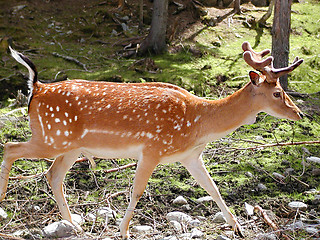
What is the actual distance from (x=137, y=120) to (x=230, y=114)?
883 mm

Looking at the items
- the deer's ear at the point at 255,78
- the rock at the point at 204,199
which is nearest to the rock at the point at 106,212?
the rock at the point at 204,199

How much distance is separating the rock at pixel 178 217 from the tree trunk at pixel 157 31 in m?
5.50

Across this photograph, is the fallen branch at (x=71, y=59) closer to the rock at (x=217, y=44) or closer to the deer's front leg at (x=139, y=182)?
the rock at (x=217, y=44)

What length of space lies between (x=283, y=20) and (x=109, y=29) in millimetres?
4662

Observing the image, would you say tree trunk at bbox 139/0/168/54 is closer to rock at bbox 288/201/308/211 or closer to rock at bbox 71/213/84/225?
rock at bbox 288/201/308/211

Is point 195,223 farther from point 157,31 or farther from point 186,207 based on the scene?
point 157,31

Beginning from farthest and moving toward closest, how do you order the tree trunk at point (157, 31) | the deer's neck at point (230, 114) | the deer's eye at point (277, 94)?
the tree trunk at point (157, 31) < the deer's neck at point (230, 114) < the deer's eye at point (277, 94)

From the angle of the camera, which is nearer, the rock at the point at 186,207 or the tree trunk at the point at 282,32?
the rock at the point at 186,207

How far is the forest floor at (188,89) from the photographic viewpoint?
5.13 m

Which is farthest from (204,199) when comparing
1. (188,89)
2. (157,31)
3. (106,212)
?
(157,31)

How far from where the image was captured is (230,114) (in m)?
4.65

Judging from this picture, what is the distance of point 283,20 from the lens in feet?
27.6

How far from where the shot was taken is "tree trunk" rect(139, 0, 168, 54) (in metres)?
9.90

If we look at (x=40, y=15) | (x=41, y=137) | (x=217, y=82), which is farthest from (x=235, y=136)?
(x=40, y=15)
